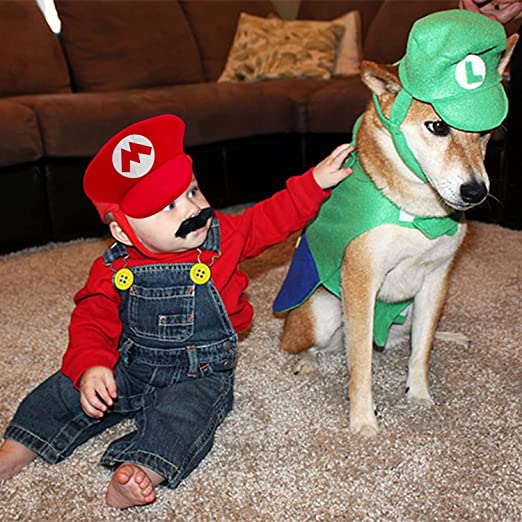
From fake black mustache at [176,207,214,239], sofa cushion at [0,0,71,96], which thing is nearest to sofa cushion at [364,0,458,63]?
sofa cushion at [0,0,71,96]

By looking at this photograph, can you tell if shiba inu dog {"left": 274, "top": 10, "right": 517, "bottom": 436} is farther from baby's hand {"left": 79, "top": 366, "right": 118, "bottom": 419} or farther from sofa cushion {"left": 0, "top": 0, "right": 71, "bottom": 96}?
sofa cushion {"left": 0, "top": 0, "right": 71, "bottom": 96}

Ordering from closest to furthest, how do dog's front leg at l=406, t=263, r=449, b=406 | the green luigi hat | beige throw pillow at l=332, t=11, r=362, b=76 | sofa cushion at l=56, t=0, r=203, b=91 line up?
the green luigi hat
dog's front leg at l=406, t=263, r=449, b=406
sofa cushion at l=56, t=0, r=203, b=91
beige throw pillow at l=332, t=11, r=362, b=76

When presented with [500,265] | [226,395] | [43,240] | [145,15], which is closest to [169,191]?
[226,395]

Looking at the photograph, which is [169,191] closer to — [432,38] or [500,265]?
[432,38]

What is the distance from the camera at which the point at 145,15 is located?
3311 mm

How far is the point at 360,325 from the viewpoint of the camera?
128cm

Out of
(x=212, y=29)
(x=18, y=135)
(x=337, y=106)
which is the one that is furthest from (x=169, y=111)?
(x=212, y=29)

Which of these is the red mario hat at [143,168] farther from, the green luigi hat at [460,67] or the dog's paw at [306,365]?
the dog's paw at [306,365]

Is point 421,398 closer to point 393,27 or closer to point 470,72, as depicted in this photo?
point 470,72

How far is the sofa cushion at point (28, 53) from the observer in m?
2.85

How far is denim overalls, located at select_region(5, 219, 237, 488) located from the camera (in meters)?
1.18

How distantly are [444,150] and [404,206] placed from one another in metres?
0.14

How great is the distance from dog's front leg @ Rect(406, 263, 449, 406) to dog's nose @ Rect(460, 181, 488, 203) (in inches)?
11.3

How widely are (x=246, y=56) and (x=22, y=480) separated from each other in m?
2.70
